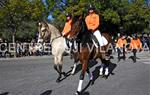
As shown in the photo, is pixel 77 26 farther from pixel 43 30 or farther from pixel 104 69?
pixel 104 69

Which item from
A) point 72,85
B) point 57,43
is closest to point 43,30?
point 57,43

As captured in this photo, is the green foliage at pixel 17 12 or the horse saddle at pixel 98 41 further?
the green foliage at pixel 17 12

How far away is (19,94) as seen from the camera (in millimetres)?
12805

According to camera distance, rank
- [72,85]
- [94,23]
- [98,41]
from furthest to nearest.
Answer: [94,23], [98,41], [72,85]

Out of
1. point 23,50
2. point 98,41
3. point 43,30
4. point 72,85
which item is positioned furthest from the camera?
point 23,50

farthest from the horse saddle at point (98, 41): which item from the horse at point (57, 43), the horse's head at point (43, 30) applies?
the horse's head at point (43, 30)

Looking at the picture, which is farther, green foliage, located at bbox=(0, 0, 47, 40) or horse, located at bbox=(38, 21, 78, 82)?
green foliage, located at bbox=(0, 0, 47, 40)

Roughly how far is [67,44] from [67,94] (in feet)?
13.1

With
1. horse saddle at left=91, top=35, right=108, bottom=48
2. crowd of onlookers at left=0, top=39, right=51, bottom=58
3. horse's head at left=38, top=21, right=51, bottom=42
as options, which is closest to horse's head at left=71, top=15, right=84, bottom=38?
horse saddle at left=91, top=35, right=108, bottom=48

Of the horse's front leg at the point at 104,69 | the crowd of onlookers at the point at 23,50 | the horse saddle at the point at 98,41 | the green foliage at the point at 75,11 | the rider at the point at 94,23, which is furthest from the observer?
the green foliage at the point at 75,11

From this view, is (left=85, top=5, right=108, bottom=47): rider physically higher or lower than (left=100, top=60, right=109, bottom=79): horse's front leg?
higher

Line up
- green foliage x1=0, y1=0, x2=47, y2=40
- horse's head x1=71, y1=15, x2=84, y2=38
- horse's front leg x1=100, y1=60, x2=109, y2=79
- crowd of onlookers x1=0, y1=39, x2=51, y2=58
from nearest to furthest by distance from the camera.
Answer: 1. horse's head x1=71, y1=15, x2=84, y2=38
2. horse's front leg x1=100, y1=60, x2=109, y2=79
3. crowd of onlookers x1=0, y1=39, x2=51, y2=58
4. green foliage x1=0, y1=0, x2=47, y2=40

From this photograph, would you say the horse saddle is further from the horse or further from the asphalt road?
the horse

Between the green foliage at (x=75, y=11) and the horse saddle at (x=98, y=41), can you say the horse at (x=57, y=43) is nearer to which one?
the horse saddle at (x=98, y=41)
